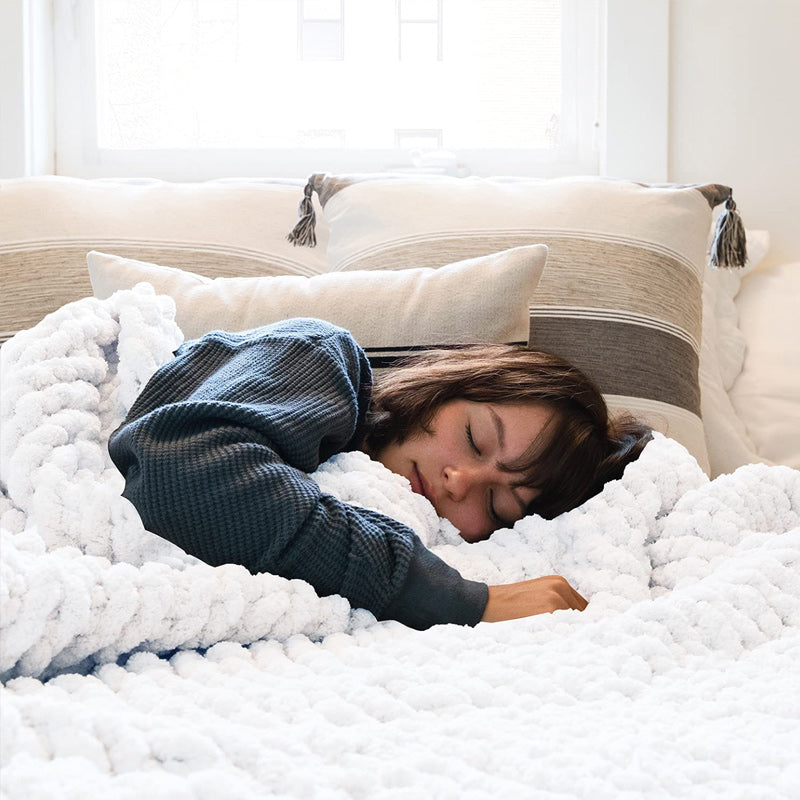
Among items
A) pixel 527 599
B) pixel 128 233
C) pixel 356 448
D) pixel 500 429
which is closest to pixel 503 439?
pixel 500 429

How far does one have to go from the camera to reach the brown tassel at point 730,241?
1.65 m

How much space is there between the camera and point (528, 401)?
1.18 meters

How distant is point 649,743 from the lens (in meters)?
0.55

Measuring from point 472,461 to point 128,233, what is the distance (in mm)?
696

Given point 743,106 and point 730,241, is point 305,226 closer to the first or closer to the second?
point 730,241

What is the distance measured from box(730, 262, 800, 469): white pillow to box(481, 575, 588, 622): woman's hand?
3.01 ft

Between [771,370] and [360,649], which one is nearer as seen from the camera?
[360,649]

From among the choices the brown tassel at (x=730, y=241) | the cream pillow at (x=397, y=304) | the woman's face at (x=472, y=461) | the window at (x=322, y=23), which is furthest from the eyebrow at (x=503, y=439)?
the window at (x=322, y=23)

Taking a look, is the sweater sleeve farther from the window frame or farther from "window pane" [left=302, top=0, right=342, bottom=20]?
"window pane" [left=302, top=0, right=342, bottom=20]

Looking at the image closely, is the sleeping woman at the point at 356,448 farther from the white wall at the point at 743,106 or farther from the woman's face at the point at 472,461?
the white wall at the point at 743,106

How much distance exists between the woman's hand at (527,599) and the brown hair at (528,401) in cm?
24

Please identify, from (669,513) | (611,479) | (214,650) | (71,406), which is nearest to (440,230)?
(611,479)

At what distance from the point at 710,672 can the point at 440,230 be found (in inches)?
35.2

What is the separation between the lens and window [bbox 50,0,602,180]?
223 centimetres
